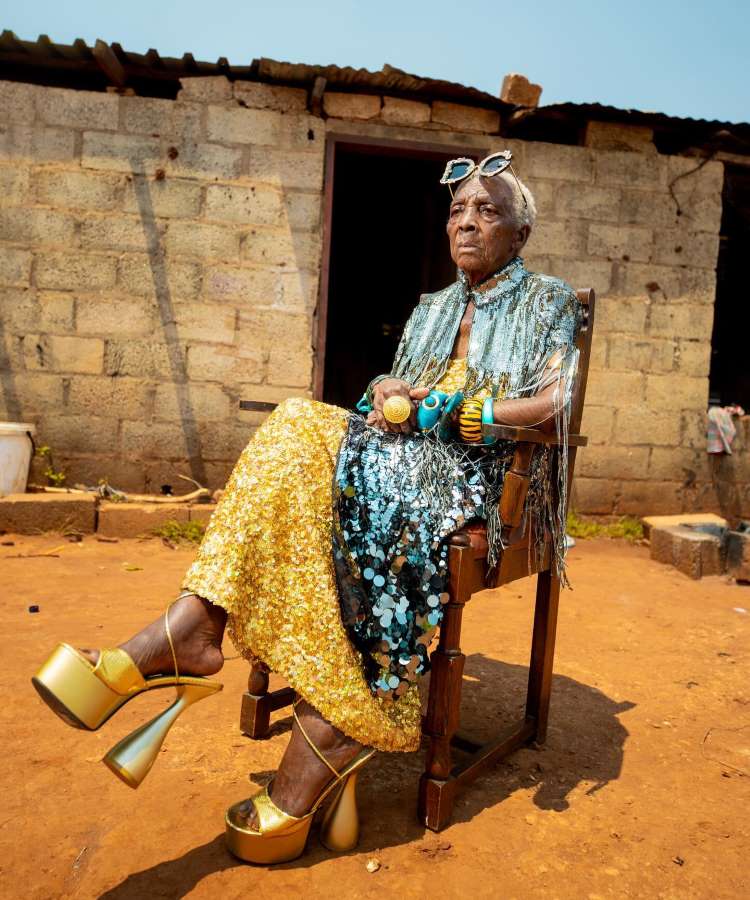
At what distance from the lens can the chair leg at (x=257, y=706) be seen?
7.43 ft

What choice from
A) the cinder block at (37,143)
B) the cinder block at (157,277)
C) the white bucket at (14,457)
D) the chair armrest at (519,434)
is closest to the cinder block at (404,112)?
the cinder block at (157,277)

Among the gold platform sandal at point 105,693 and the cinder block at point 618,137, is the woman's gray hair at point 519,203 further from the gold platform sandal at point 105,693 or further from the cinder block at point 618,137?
the cinder block at point 618,137

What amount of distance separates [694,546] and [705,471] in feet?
5.12

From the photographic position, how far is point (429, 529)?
191cm

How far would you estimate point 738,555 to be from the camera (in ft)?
16.2

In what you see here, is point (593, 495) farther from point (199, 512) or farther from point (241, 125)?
point (241, 125)

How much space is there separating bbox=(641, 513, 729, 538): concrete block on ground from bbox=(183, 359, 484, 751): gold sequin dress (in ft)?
14.0

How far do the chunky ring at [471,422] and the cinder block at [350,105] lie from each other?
14.3ft

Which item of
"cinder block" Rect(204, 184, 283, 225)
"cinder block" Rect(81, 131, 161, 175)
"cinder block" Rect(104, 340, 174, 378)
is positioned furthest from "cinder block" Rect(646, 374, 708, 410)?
"cinder block" Rect(81, 131, 161, 175)

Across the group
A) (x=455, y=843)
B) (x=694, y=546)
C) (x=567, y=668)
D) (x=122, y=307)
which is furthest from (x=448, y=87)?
(x=455, y=843)

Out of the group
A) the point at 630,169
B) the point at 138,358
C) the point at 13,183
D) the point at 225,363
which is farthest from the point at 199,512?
the point at 630,169

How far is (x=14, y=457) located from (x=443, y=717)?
423 centimetres

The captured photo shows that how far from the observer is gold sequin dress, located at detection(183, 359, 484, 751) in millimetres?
1716

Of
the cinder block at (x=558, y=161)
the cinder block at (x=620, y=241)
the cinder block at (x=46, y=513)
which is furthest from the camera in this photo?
the cinder block at (x=620, y=241)
